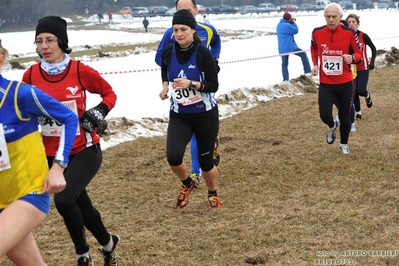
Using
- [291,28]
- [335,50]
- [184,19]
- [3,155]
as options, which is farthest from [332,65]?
[291,28]

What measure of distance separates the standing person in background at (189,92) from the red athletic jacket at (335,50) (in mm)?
2641

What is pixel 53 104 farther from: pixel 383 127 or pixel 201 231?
pixel 383 127

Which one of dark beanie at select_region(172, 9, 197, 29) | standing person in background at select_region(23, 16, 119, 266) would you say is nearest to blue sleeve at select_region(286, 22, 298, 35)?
dark beanie at select_region(172, 9, 197, 29)

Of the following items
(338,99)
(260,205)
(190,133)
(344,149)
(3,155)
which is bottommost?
(344,149)

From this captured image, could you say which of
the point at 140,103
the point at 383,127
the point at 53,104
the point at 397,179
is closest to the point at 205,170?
the point at 397,179

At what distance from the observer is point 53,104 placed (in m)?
3.66

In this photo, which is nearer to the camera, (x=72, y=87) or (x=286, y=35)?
(x=72, y=87)

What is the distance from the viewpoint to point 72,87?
457 centimetres

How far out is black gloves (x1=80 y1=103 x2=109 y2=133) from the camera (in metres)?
4.50

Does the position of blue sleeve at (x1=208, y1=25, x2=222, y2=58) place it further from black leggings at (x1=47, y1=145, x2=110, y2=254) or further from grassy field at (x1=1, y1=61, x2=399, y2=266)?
black leggings at (x1=47, y1=145, x2=110, y2=254)

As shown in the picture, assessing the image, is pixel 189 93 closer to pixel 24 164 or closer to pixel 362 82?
pixel 24 164

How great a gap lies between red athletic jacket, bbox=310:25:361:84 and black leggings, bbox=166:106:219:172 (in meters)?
2.64

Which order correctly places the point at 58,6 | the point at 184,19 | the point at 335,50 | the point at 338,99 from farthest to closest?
the point at 58,6 → the point at 338,99 → the point at 335,50 → the point at 184,19

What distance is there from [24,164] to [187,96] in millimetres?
2702
